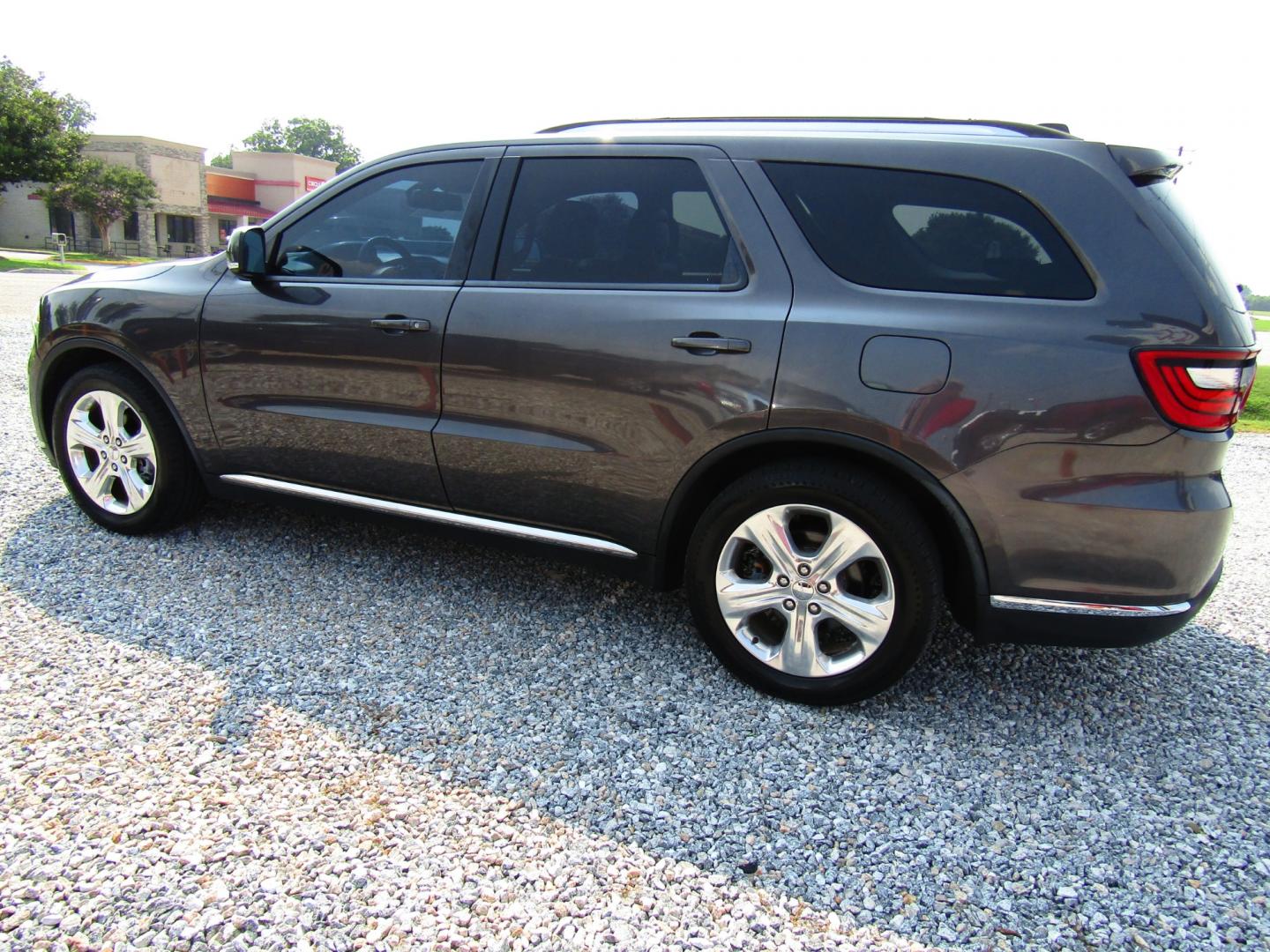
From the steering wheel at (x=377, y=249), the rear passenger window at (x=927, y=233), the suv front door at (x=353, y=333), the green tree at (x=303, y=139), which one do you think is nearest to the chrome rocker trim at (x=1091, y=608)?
the rear passenger window at (x=927, y=233)

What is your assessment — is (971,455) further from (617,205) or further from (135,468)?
(135,468)

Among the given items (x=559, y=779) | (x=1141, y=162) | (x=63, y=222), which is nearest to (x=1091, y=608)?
(x=1141, y=162)

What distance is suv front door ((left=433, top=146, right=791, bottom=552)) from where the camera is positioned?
2.84 metres

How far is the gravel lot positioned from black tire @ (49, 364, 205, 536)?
30 centimetres

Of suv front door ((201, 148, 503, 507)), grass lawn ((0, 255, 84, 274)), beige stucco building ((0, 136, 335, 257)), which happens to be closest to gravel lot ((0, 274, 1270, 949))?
suv front door ((201, 148, 503, 507))

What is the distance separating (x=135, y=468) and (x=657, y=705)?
9.17 feet

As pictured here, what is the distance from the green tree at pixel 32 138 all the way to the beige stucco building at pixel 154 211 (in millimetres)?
11437

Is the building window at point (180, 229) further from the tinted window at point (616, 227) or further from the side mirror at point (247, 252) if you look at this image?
the tinted window at point (616, 227)

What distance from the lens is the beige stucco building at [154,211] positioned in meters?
49.7

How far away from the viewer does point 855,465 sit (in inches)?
109

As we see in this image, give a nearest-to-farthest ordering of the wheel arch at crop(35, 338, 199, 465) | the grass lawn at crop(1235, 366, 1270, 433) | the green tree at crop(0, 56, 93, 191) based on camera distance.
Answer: the wheel arch at crop(35, 338, 199, 465) < the grass lawn at crop(1235, 366, 1270, 433) < the green tree at crop(0, 56, 93, 191)

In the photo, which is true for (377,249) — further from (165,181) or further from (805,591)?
(165,181)

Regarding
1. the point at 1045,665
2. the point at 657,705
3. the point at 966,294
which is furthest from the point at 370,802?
the point at 1045,665

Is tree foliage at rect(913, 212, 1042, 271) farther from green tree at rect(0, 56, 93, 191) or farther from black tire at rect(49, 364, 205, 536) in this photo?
green tree at rect(0, 56, 93, 191)
